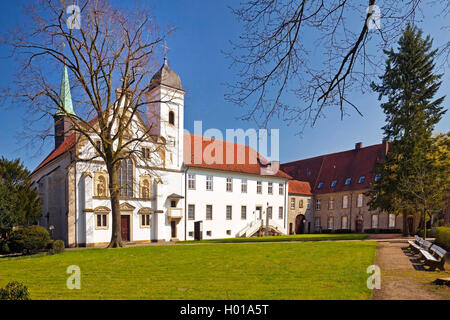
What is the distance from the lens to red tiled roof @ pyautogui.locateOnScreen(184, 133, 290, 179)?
34.6 meters

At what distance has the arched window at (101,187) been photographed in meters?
26.8

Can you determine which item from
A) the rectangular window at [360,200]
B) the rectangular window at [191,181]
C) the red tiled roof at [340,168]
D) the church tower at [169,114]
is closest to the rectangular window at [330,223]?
the red tiled roof at [340,168]

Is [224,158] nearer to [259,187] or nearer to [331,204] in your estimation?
[259,187]

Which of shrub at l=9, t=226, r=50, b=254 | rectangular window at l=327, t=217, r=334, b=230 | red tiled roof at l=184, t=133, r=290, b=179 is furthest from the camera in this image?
rectangular window at l=327, t=217, r=334, b=230

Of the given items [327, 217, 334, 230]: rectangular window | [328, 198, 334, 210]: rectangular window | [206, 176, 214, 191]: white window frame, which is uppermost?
[206, 176, 214, 191]: white window frame

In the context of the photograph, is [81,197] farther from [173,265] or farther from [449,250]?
[449,250]

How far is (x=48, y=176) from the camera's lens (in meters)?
29.4

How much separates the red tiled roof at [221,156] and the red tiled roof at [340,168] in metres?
9.58

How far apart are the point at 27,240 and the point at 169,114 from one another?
61.1ft

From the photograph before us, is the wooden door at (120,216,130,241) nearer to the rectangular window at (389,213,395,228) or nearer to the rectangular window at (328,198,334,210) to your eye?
the rectangular window at (328,198,334,210)

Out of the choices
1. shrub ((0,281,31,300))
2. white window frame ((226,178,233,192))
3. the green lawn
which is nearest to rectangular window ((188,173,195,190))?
white window frame ((226,178,233,192))

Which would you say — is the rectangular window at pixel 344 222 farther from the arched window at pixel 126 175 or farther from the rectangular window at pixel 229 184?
the arched window at pixel 126 175

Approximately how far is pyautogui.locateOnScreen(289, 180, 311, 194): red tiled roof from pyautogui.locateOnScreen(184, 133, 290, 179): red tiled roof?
4600mm
